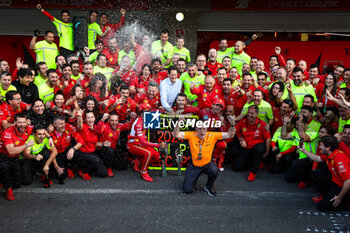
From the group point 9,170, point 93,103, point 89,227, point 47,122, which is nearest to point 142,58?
point 93,103

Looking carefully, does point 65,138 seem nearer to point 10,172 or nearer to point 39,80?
point 10,172

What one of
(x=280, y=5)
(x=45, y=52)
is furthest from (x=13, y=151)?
(x=280, y=5)

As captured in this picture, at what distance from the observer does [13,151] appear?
481cm

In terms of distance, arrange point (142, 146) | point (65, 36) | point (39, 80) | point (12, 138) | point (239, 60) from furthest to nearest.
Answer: point (65, 36), point (239, 60), point (39, 80), point (142, 146), point (12, 138)

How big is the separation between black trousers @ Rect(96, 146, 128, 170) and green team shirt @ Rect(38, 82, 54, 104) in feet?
4.87

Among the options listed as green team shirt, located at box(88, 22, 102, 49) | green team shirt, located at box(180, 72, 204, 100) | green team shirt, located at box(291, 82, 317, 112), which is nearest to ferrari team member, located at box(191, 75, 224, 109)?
green team shirt, located at box(180, 72, 204, 100)

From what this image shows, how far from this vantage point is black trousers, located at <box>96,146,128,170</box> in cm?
583

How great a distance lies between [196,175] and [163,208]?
828 millimetres

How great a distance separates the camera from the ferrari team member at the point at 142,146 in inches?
220

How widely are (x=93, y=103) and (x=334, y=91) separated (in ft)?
15.2

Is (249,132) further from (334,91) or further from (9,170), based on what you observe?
(9,170)

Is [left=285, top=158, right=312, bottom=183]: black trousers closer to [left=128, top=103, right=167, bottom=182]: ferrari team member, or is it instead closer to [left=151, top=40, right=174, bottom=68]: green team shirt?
[left=128, top=103, right=167, bottom=182]: ferrari team member

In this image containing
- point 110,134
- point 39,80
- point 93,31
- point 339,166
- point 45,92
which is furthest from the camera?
point 93,31

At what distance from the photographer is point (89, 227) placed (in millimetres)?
4066
